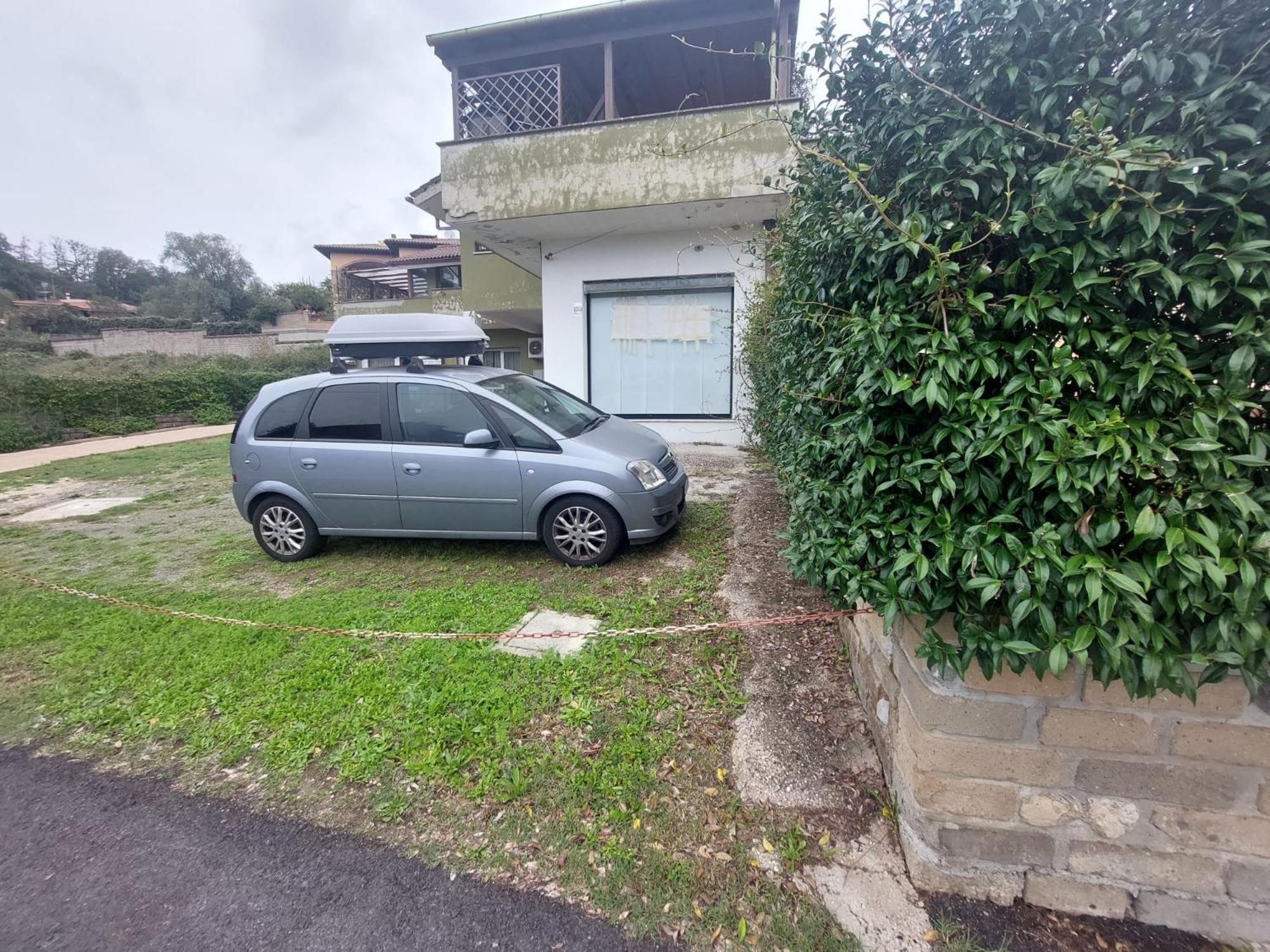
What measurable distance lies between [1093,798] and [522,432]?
4.05 metres

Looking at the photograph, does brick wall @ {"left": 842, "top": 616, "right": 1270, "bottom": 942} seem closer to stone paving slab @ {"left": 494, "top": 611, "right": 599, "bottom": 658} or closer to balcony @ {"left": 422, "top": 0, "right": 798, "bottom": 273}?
stone paving slab @ {"left": 494, "top": 611, "right": 599, "bottom": 658}

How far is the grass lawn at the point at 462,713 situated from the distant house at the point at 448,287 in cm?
1125

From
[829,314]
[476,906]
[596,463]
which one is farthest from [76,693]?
[829,314]

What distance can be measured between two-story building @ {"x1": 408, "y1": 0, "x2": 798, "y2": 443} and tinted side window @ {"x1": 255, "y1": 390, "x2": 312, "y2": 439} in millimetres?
4781

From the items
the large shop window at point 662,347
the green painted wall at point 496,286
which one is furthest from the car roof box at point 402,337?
the green painted wall at point 496,286

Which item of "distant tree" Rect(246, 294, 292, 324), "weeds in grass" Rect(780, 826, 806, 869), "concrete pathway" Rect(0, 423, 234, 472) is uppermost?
"distant tree" Rect(246, 294, 292, 324)

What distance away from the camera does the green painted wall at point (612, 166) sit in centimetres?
763

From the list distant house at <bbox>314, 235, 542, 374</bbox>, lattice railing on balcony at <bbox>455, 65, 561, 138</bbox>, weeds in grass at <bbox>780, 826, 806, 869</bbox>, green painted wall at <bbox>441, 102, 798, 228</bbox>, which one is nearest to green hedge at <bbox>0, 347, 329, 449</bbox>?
distant house at <bbox>314, 235, 542, 374</bbox>

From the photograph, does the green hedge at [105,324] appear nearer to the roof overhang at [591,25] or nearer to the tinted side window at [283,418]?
the roof overhang at [591,25]

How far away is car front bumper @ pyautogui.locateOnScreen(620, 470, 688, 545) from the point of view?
4586 millimetres

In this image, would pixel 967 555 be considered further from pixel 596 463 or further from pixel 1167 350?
pixel 596 463

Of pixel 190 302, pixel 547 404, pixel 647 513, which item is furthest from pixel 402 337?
pixel 190 302

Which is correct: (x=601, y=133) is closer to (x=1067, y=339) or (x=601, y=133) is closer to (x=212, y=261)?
(x=1067, y=339)

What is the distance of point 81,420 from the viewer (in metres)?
14.2
